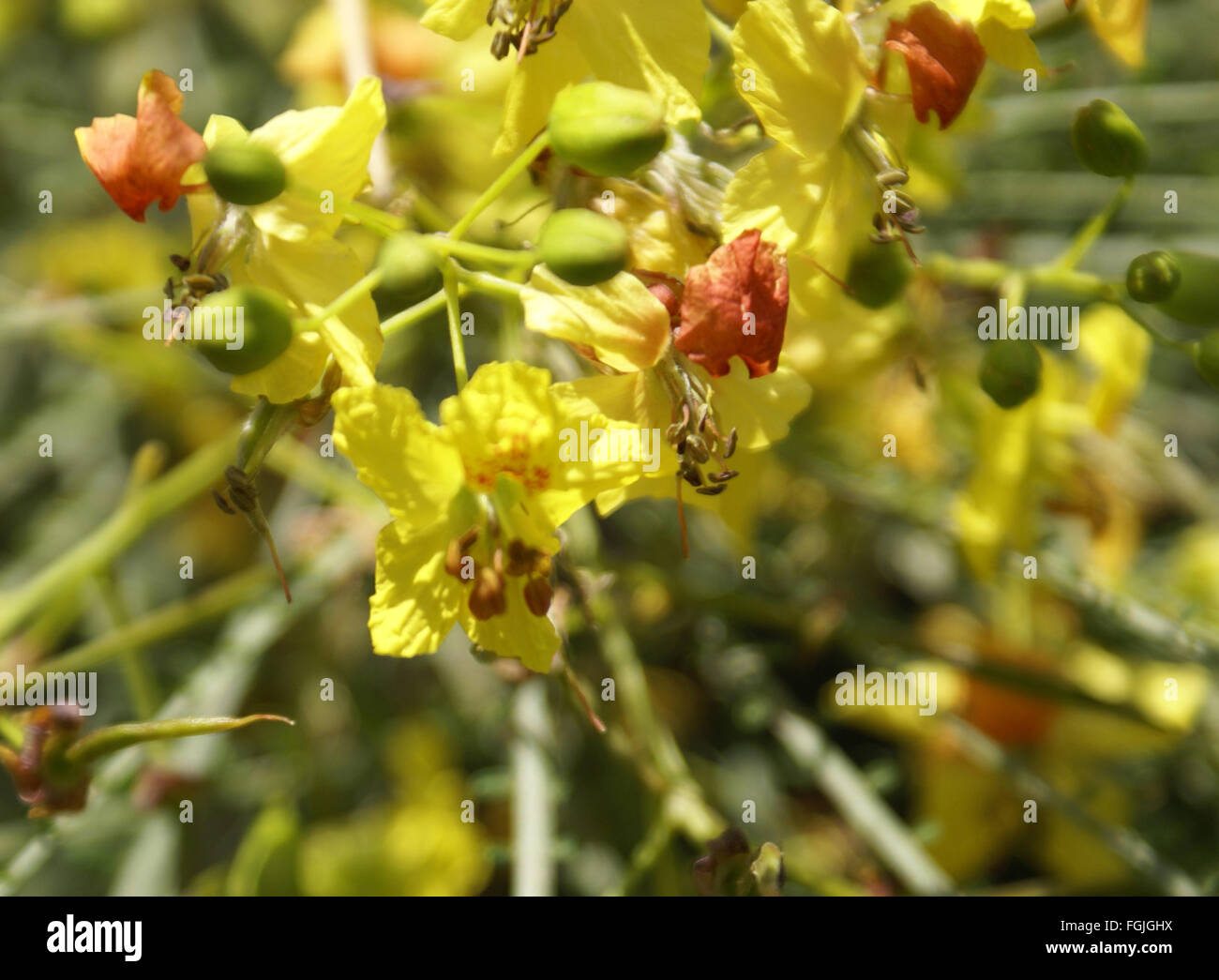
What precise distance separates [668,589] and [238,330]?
2.55ft

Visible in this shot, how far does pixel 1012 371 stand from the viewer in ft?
2.83

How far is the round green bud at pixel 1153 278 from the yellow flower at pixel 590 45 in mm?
369

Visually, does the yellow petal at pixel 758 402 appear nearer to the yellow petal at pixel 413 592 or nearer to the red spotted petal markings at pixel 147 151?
the yellow petal at pixel 413 592

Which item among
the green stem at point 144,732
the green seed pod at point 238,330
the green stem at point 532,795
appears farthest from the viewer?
the green stem at point 532,795

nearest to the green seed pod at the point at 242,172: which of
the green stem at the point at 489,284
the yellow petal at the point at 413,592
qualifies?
the green stem at the point at 489,284

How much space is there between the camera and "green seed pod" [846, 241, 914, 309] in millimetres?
902

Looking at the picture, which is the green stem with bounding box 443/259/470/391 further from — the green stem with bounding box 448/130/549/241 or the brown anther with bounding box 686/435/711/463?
the brown anther with bounding box 686/435/711/463

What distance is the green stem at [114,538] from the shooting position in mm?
1186

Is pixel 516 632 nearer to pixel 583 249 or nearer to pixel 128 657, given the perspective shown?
pixel 583 249

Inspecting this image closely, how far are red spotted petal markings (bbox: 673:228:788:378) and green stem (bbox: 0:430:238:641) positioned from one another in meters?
0.70

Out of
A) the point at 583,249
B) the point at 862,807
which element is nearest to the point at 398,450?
the point at 583,249

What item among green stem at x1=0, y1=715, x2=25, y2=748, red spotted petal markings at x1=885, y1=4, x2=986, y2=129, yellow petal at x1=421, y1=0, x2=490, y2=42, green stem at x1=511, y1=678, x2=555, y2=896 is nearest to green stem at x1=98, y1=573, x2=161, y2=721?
green stem at x1=0, y1=715, x2=25, y2=748
